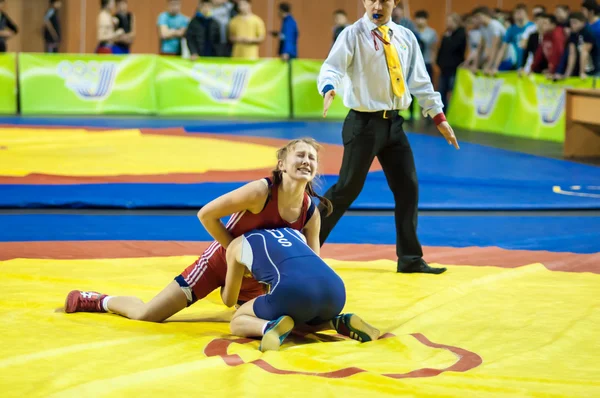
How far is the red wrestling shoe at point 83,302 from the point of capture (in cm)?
451

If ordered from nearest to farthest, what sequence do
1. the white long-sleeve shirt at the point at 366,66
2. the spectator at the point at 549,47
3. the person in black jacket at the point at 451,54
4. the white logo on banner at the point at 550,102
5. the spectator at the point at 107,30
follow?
1. the white long-sleeve shirt at the point at 366,66
2. the white logo on banner at the point at 550,102
3. the spectator at the point at 549,47
4. the person in black jacket at the point at 451,54
5. the spectator at the point at 107,30

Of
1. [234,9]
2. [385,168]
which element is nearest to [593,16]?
[234,9]

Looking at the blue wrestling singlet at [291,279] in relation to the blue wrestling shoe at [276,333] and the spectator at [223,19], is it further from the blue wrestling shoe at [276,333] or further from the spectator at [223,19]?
the spectator at [223,19]

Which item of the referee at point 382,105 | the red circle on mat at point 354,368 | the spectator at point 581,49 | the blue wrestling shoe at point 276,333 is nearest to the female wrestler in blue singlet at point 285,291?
the blue wrestling shoe at point 276,333

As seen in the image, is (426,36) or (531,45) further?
(426,36)

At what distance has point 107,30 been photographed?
18.4 metres

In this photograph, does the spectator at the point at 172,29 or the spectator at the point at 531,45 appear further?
the spectator at the point at 172,29

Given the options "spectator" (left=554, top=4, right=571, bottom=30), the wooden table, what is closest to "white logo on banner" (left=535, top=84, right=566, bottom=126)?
"spectator" (left=554, top=4, right=571, bottom=30)

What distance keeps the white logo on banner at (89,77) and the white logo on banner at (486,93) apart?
20.7ft

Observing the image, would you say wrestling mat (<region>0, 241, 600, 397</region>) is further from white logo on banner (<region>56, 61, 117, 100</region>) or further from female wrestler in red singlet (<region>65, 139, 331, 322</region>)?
white logo on banner (<region>56, 61, 117, 100</region>)

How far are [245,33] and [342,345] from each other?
1491 cm

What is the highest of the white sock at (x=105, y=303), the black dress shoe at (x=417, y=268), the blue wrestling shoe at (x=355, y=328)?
the blue wrestling shoe at (x=355, y=328)

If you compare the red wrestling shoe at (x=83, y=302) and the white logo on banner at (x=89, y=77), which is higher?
the white logo on banner at (x=89, y=77)

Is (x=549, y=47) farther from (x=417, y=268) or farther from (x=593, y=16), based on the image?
(x=417, y=268)
